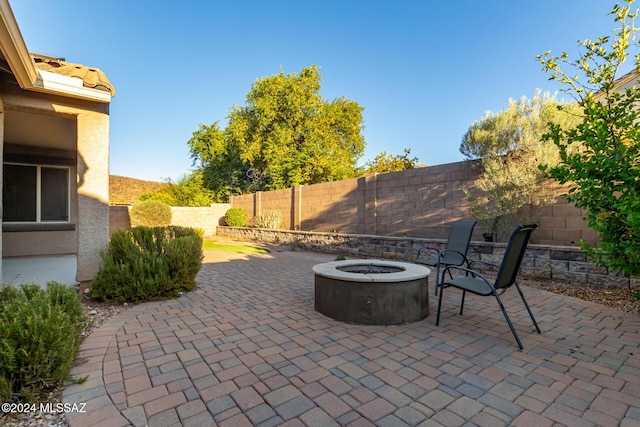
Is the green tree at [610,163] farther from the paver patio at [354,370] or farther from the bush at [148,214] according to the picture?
the bush at [148,214]

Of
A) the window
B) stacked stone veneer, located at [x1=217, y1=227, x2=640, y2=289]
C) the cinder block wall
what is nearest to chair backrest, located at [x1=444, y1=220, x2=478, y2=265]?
stacked stone veneer, located at [x1=217, y1=227, x2=640, y2=289]

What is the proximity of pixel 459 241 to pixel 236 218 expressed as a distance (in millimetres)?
12297

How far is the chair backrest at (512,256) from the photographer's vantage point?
289 cm

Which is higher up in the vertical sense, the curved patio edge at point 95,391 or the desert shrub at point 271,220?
the desert shrub at point 271,220

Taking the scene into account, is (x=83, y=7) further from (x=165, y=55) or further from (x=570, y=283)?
(x=570, y=283)

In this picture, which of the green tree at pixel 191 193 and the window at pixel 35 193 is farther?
the green tree at pixel 191 193

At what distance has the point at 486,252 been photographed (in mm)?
6039

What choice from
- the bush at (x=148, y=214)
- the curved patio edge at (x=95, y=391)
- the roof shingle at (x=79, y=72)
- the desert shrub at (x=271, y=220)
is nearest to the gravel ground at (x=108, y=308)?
the curved patio edge at (x=95, y=391)

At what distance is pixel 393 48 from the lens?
10219mm

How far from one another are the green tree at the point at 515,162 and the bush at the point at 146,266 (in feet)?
20.0

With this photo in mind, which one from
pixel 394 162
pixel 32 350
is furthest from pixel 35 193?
pixel 394 162

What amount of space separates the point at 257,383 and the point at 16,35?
3614mm

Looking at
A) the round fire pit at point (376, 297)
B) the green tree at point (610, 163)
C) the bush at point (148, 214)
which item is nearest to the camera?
the green tree at point (610, 163)

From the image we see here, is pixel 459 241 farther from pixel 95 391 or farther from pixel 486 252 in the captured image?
pixel 95 391
